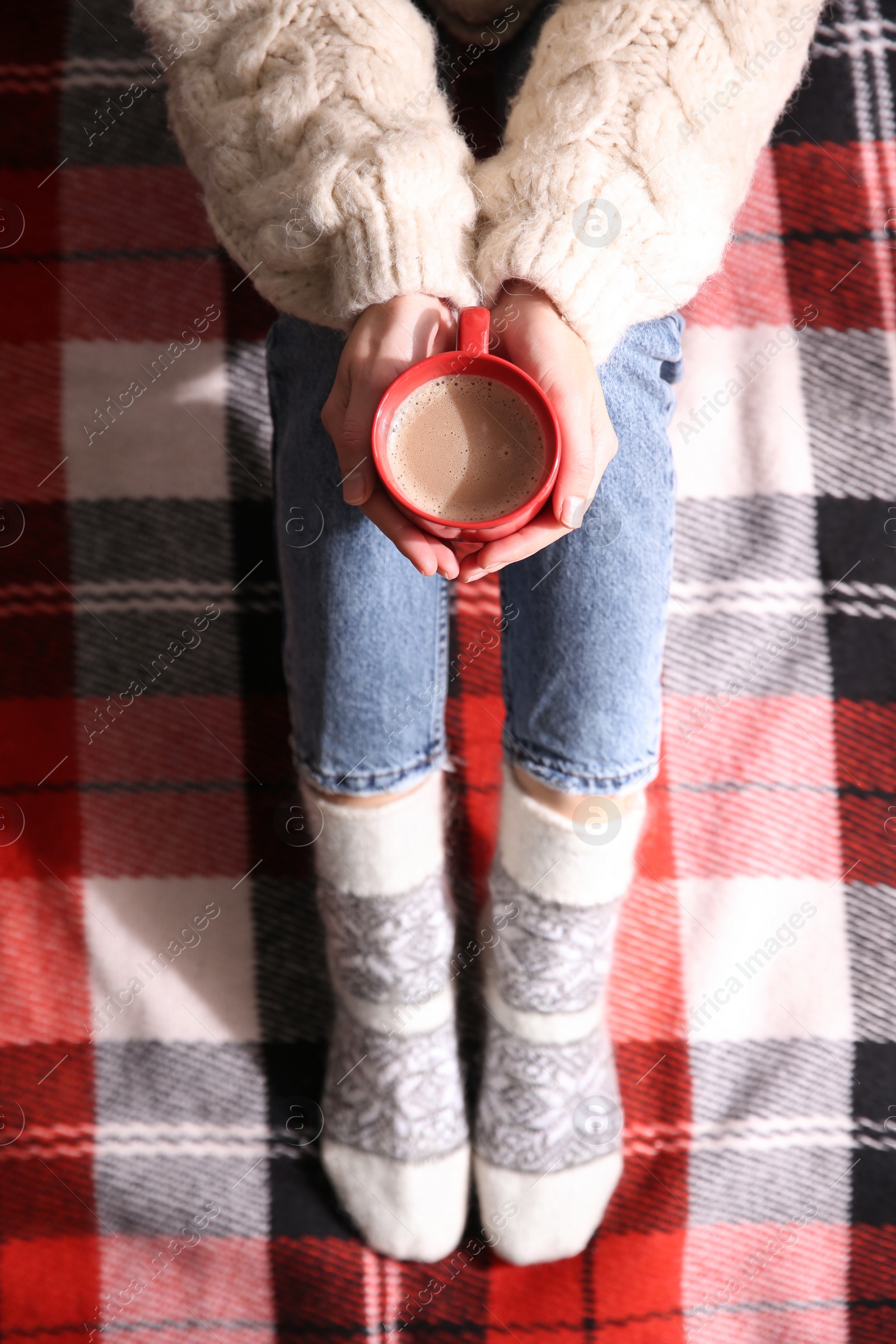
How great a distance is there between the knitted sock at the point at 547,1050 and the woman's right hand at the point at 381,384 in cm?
27

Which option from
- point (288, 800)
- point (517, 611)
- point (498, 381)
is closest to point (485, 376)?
point (498, 381)

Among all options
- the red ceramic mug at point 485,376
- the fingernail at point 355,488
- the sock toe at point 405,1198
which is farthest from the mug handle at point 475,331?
A: the sock toe at point 405,1198

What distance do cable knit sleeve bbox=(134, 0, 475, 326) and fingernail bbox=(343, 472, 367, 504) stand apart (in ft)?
0.39

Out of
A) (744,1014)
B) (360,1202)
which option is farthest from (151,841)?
(744,1014)

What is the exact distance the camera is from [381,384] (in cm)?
60

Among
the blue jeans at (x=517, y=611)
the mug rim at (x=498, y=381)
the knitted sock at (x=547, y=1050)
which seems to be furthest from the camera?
the knitted sock at (x=547, y=1050)

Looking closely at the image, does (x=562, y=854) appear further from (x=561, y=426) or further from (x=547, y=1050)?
(x=561, y=426)

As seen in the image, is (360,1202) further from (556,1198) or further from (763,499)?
(763,499)

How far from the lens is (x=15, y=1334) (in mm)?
917

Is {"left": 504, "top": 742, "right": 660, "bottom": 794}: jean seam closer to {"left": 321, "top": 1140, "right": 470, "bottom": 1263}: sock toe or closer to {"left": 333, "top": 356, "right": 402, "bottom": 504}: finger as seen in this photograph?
{"left": 333, "top": 356, "right": 402, "bottom": 504}: finger

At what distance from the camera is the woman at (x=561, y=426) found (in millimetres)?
611

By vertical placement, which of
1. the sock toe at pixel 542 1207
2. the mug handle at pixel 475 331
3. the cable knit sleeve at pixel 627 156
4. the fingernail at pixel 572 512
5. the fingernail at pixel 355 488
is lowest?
the sock toe at pixel 542 1207

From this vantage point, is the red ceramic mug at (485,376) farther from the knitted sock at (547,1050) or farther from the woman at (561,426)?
the knitted sock at (547,1050)

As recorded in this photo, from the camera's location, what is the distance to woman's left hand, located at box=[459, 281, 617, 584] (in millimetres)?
591
